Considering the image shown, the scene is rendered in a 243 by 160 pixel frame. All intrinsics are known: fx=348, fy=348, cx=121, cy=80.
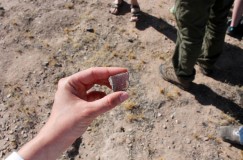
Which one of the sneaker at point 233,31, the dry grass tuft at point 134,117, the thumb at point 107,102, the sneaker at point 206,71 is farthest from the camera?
the sneaker at point 233,31

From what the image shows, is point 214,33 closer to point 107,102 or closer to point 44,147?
point 107,102

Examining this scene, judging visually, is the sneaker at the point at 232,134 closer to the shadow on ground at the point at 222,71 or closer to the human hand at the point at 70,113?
the shadow on ground at the point at 222,71

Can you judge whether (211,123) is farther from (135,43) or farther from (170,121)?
(135,43)

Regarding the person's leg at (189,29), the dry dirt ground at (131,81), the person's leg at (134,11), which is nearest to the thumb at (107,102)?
the person's leg at (189,29)

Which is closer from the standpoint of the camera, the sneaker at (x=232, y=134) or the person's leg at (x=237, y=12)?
the sneaker at (x=232, y=134)

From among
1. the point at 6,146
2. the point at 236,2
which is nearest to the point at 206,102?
the point at 236,2

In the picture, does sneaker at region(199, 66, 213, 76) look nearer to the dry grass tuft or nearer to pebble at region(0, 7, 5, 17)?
the dry grass tuft

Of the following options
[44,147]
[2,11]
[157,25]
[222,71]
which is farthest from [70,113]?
[2,11]

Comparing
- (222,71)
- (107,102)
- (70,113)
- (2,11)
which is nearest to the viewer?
(107,102)
